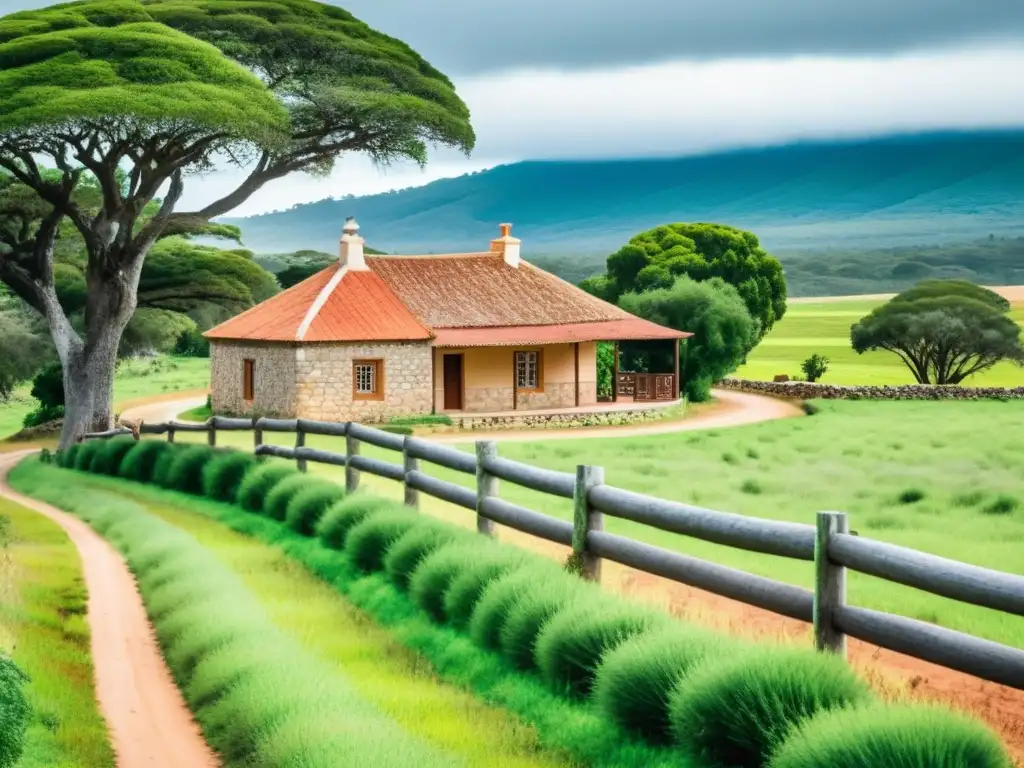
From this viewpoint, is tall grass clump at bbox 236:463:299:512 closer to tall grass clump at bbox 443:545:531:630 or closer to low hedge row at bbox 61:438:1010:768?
low hedge row at bbox 61:438:1010:768

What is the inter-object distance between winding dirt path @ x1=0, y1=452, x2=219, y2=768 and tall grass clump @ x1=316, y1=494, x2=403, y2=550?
6.34 feet

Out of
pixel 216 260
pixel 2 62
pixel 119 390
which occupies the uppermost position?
pixel 2 62

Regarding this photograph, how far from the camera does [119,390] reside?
63.1m

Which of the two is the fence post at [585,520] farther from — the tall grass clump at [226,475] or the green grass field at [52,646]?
the tall grass clump at [226,475]

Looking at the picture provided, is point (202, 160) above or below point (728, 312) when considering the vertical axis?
above

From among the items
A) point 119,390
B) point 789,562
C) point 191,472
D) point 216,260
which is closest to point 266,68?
point 216,260

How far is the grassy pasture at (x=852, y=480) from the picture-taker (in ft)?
48.0

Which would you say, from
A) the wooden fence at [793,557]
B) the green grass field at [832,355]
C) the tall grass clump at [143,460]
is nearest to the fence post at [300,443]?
the tall grass clump at [143,460]

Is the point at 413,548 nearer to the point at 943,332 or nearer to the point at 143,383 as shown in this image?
the point at 943,332

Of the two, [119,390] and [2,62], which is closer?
[2,62]

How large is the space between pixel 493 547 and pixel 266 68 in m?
25.3

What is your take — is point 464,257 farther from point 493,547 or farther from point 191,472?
point 493,547

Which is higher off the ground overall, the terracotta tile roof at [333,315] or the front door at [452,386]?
the terracotta tile roof at [333,315]

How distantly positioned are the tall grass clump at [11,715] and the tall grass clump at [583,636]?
2922 mm
